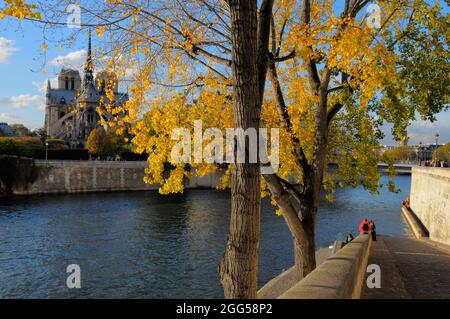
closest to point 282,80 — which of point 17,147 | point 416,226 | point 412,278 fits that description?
point 412,278

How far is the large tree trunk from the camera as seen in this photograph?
19.9 feet

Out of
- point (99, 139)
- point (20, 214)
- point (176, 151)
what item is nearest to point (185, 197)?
point (20, 214)

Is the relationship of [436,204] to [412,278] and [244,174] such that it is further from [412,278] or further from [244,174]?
[244,174]

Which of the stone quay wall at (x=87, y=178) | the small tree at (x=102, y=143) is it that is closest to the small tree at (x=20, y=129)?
the small tree at (x=102, y=143)

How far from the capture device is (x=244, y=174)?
245 inches

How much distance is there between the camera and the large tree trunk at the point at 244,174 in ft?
19.9

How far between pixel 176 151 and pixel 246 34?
508 cm

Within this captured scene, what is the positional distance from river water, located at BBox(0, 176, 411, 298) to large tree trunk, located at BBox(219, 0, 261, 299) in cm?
1541

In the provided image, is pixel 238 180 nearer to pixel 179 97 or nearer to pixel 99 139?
pixel 179 97

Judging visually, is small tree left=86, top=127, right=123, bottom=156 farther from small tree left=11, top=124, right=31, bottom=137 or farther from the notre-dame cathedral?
small tree left=11, top=124, right=31, bottom=137

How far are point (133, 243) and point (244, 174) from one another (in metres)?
28.3

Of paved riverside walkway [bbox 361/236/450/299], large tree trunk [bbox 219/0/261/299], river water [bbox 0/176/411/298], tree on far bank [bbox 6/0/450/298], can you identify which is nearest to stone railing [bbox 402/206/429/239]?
river water [bbox 0/176/411/298]
